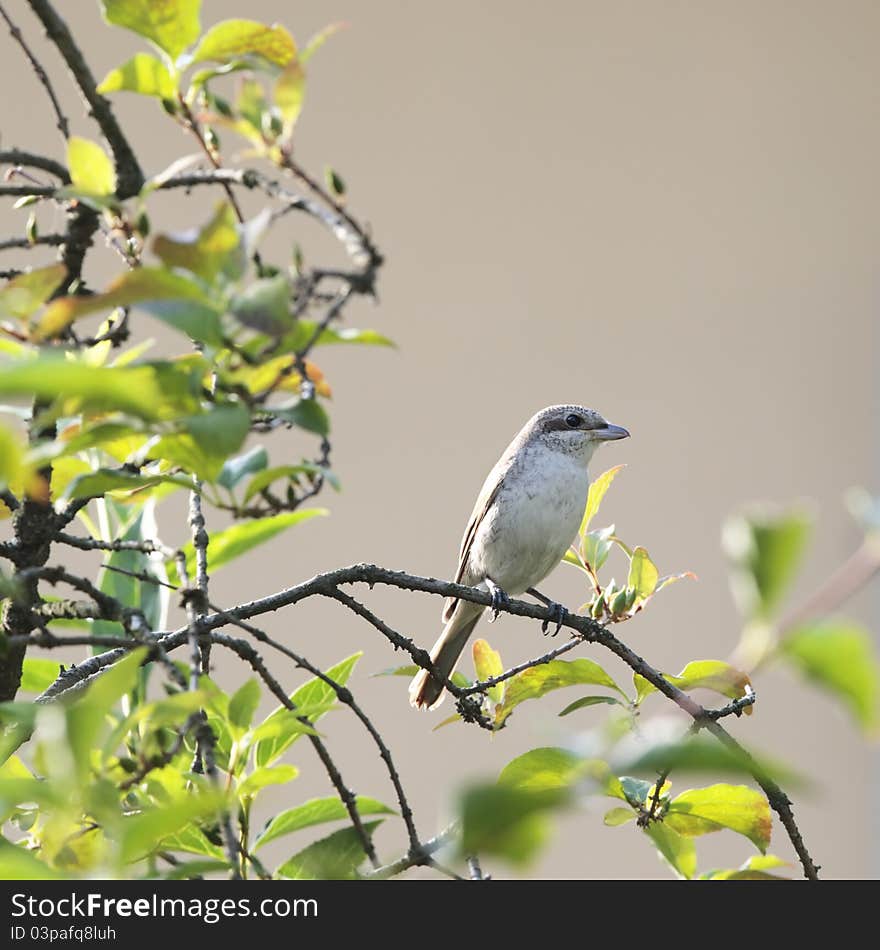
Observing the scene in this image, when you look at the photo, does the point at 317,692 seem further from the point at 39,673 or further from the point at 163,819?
the point at 163,819

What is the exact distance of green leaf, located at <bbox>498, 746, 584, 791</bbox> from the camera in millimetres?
1041

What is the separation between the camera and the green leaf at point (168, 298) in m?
0.73

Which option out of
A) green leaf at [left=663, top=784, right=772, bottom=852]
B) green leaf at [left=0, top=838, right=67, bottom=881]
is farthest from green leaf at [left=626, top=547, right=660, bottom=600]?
green leaf at [left=0, top=838, right=67, bottom=881]

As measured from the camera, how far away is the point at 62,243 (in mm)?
1081

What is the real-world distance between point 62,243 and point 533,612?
0.94 metres

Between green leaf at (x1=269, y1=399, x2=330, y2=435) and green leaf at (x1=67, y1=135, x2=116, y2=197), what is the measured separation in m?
0.26

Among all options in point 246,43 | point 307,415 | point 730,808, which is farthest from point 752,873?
point 246,43

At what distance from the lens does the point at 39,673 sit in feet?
4.50

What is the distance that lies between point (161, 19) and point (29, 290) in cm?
23

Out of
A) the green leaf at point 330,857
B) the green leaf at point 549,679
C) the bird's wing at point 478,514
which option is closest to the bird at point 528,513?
the bird's wing at point 478,514

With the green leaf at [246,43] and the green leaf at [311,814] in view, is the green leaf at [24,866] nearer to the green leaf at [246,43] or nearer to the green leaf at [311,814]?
the green leaf at [311,814]

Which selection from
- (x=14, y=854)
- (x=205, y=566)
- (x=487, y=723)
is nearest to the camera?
(x=14, y=854)
